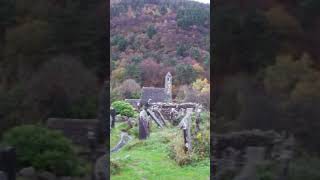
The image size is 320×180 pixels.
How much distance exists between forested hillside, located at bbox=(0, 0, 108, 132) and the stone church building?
2.07 meters

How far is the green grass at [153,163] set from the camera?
21.5 ft

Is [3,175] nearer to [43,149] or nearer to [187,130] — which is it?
[43,149]

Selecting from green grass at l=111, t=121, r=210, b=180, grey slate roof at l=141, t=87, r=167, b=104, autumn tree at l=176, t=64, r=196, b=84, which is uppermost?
autumn tree at l=176, t=64, r=196, b=84

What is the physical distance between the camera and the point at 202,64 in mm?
7172

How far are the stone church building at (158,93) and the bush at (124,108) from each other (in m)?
0.07

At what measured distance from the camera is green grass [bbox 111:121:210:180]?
654 cm

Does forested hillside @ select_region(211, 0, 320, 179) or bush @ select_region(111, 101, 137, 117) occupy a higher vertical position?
forested hillside @ select_region(211, 0, 320, 179)

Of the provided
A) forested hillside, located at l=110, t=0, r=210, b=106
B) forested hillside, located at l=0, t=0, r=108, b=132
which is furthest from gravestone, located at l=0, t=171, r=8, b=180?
forested hillside, located at l=110, t=0, r=210, b=106

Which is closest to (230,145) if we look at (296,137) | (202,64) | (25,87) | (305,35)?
(296,137)

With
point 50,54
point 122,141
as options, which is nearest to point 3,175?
point 50,54

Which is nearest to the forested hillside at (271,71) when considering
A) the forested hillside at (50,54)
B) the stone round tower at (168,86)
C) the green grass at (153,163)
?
the forested hillside at (50,54)

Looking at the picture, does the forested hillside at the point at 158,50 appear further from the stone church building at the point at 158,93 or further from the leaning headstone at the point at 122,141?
the leaning headstone at the point at 122,141

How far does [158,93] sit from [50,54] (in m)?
2.32

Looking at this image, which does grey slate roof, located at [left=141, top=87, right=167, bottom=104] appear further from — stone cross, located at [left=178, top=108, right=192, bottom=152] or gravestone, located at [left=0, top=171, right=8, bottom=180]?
gravestone, located at [left=0, top=171, right=8, bottom=180]
